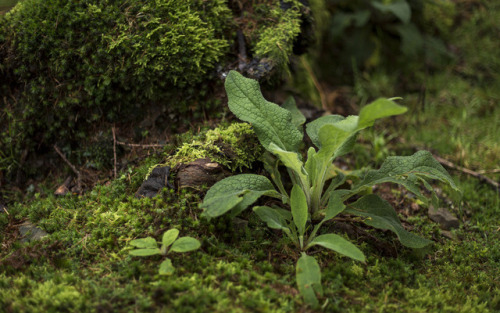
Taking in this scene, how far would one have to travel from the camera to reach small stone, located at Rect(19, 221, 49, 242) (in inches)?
85.4

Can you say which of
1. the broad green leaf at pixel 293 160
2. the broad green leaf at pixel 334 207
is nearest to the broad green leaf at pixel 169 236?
the broad green leaf at pixel 293 160

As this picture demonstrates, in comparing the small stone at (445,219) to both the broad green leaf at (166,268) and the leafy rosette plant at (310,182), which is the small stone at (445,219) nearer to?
the leafy rosette plant at (310,182)

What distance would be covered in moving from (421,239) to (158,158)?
1.76 metres

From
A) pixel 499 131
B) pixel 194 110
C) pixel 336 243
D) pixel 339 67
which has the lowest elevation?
pixel 499 131

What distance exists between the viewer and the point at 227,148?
8.03 feet

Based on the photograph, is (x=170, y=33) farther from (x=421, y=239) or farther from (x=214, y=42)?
(x=421, y=239)

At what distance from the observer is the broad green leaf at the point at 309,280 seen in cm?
178

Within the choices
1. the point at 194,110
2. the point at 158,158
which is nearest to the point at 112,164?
the point at 158,158

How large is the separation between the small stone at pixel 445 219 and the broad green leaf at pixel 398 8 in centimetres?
242

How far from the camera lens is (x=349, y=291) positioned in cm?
191

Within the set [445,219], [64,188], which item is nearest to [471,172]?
[445,219]

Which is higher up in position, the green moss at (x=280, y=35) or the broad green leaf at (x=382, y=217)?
the green moss at (x=280, y=35)

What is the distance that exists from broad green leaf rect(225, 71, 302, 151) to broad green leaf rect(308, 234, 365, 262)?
680mm

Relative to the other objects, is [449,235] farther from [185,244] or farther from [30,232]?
[30,232]
